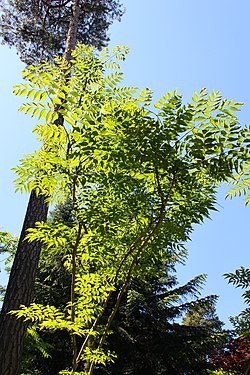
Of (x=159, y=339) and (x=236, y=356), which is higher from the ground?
(x=159, y=339)

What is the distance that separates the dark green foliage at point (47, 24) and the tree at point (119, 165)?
569 centimetres

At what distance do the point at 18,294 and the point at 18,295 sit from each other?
10mm

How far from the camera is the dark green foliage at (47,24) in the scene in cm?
736

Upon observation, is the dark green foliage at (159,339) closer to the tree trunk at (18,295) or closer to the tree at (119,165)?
the tree trunk at (18,295)

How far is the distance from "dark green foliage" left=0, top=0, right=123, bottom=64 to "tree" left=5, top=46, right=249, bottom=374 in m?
5.69

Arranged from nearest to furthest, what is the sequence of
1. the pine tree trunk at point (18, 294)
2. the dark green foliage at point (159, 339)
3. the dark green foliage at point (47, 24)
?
1. the pine tree trunk at point (18, 294)
2. the dark green foliage at point (159, 339)
3. the dark green foliage at point (47, 24)

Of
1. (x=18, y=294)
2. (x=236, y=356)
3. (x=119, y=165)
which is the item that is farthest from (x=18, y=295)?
(x=236, y=356)

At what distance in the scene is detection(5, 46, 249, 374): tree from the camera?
1666 mm

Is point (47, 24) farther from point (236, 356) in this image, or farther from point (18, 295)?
point (236, 356)

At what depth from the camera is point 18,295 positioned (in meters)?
3.55

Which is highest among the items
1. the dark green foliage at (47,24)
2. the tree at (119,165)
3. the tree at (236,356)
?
the dark green foliage at (47,24)

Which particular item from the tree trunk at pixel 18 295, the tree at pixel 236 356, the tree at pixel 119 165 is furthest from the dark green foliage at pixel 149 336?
the tree at pixel 119 165

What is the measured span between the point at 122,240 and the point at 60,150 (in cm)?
65

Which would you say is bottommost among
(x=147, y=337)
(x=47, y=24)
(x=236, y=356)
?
(x=236, y=356)
